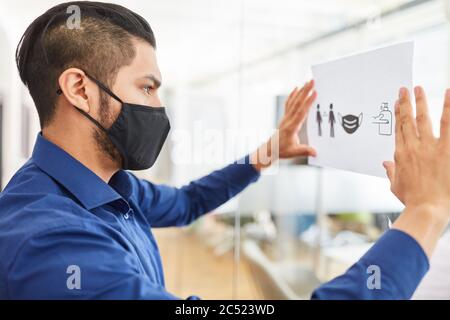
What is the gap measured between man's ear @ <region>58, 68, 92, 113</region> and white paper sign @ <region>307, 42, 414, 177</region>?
1.72 ft

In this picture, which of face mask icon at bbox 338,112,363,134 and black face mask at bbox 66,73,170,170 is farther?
face mask icon at bbox 338,112,363,134

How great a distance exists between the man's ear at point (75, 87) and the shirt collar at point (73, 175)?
91 millimetres

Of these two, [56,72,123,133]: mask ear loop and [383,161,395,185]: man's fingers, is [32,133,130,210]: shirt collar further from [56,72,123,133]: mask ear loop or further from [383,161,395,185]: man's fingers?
[383,161,395,185]: man's fingers

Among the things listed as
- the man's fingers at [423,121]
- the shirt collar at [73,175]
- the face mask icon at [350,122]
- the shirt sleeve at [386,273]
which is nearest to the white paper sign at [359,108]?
the face mask icon at [350,122]

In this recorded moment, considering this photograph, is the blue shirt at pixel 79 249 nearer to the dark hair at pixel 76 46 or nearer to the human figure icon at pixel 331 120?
the dark hair at pixel 76 46

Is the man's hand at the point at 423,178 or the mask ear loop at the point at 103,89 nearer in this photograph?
the man's hand at the point at 423,178

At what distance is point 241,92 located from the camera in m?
1.66

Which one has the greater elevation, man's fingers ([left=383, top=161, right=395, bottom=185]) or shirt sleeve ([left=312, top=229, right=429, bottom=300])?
man's fingers ([left=383, top=161, right=395, bottom=185])

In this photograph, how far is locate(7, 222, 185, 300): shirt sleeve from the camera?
0.58m

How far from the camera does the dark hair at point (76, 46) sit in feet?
2.35

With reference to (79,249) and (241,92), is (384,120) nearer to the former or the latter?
(79,249)

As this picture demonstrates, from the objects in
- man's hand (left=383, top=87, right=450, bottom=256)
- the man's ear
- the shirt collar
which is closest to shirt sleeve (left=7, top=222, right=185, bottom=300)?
the shirt collar

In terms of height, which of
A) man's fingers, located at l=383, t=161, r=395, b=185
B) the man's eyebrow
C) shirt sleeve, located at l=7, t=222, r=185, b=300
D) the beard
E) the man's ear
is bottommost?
shirt sleeve, located at l=7, t=222, r=185, b=300

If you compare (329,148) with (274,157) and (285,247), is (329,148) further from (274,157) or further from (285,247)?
(285,247)
